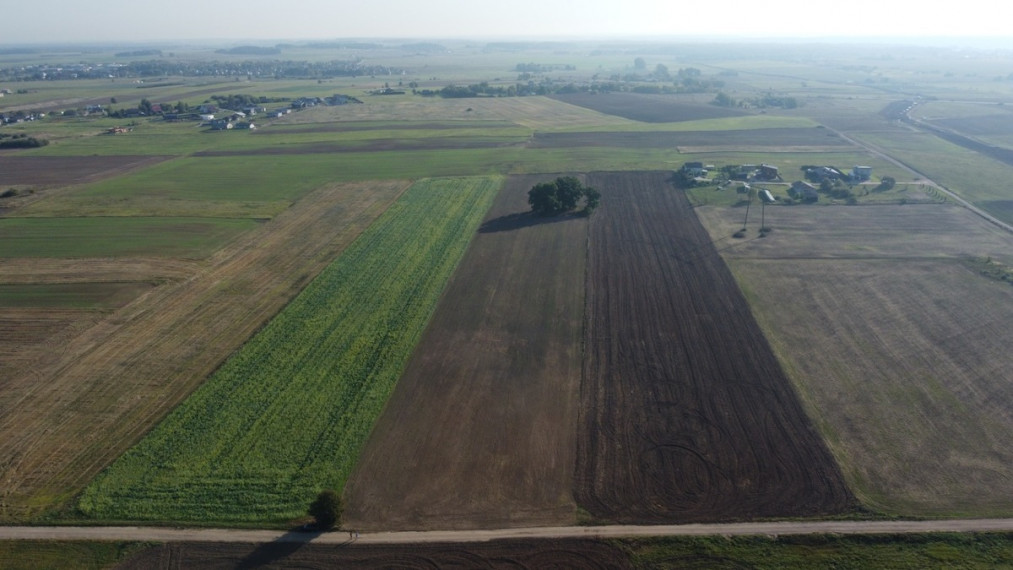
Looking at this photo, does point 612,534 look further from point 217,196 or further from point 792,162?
point 792,162

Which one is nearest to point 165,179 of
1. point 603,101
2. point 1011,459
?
point 1011,459

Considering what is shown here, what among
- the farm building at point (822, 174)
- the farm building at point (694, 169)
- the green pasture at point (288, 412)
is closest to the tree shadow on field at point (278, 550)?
the green pasture at point (288, 412)

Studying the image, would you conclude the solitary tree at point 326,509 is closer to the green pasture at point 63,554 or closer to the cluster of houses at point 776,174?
the green pasture at point 63,554

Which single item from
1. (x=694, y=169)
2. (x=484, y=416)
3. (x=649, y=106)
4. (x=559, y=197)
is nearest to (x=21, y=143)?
(x=559, y=197)

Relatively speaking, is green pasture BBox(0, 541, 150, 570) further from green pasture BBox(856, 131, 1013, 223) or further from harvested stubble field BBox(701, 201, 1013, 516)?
green pasture BBox(856, 131, 1013, 223)

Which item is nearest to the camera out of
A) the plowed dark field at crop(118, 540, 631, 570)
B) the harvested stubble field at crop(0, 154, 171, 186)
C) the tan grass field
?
the plowed dark field at crop(118, 540, 631, 570)

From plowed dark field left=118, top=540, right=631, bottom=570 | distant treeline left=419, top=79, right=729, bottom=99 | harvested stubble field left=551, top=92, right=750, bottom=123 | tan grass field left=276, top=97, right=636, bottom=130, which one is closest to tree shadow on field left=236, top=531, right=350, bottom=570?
plowed dark field left=118, top=540, right=631, bottom=570
